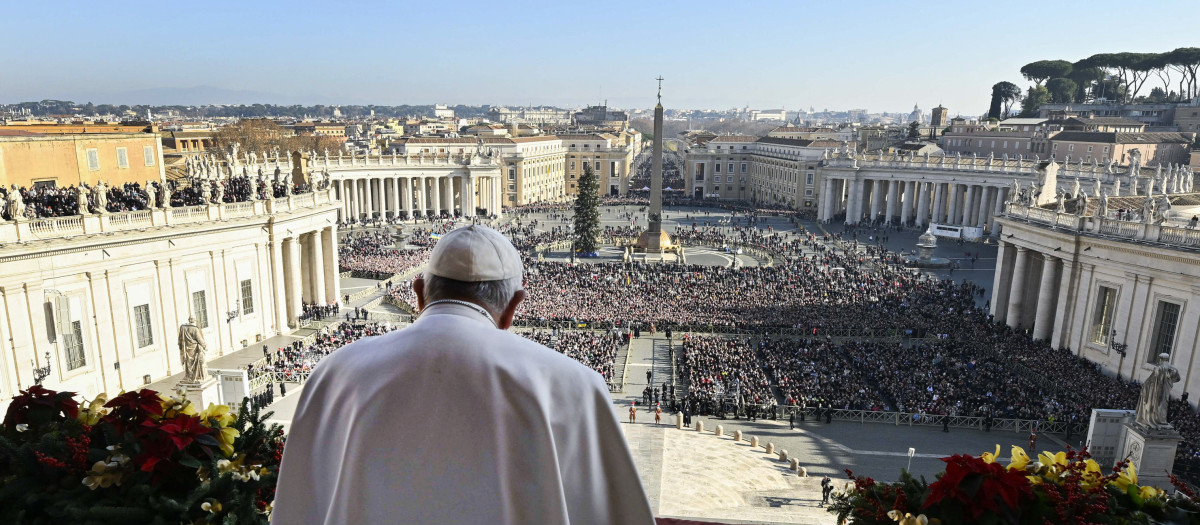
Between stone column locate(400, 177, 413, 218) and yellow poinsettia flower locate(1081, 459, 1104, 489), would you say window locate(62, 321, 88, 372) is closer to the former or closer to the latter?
yellow poinsettia flower locate(1081, 459, 1104, 489)

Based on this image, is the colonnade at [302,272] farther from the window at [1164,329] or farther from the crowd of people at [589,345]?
the window at [1164,329]

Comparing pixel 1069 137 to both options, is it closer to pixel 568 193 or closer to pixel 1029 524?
pixel 568 193

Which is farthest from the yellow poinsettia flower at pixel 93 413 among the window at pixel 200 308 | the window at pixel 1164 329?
the window at pixel 1164 329

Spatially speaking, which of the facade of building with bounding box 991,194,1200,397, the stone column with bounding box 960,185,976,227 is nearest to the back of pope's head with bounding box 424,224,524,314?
the facade of building with bounding box 991,194,1200,397

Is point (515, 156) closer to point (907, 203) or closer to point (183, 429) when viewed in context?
point (907, 203)

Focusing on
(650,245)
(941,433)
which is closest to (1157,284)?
(941,433)

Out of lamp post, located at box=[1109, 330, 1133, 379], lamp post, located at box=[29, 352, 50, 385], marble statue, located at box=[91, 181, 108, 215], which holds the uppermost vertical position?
marble statue, located at box=[91, 181, 108, 215]
